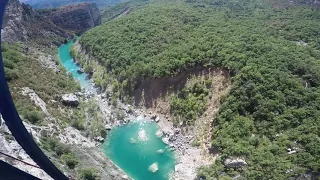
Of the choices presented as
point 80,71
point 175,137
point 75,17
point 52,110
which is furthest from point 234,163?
point 75,17

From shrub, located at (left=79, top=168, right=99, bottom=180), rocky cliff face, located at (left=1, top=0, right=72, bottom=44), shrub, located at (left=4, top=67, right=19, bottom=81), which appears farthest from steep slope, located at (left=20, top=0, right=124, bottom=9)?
shrub, located at (left=79, top=168, right=99, bottom=180)

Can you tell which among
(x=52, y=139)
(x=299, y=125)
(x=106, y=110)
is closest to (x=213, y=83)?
(x=299, y=125)

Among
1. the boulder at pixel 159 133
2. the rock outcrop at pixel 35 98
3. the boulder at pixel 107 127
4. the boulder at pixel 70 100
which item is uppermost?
the rock outcrop at pixel 35 98

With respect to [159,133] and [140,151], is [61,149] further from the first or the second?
[159,133]

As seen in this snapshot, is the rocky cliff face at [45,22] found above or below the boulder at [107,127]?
above

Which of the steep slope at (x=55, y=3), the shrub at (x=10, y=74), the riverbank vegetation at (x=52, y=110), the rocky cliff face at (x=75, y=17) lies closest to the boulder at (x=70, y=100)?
the riverbank vegetation at (x=52, y=110)

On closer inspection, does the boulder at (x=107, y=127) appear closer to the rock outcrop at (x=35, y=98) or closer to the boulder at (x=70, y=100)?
the boulder at (x=70, y=100)
